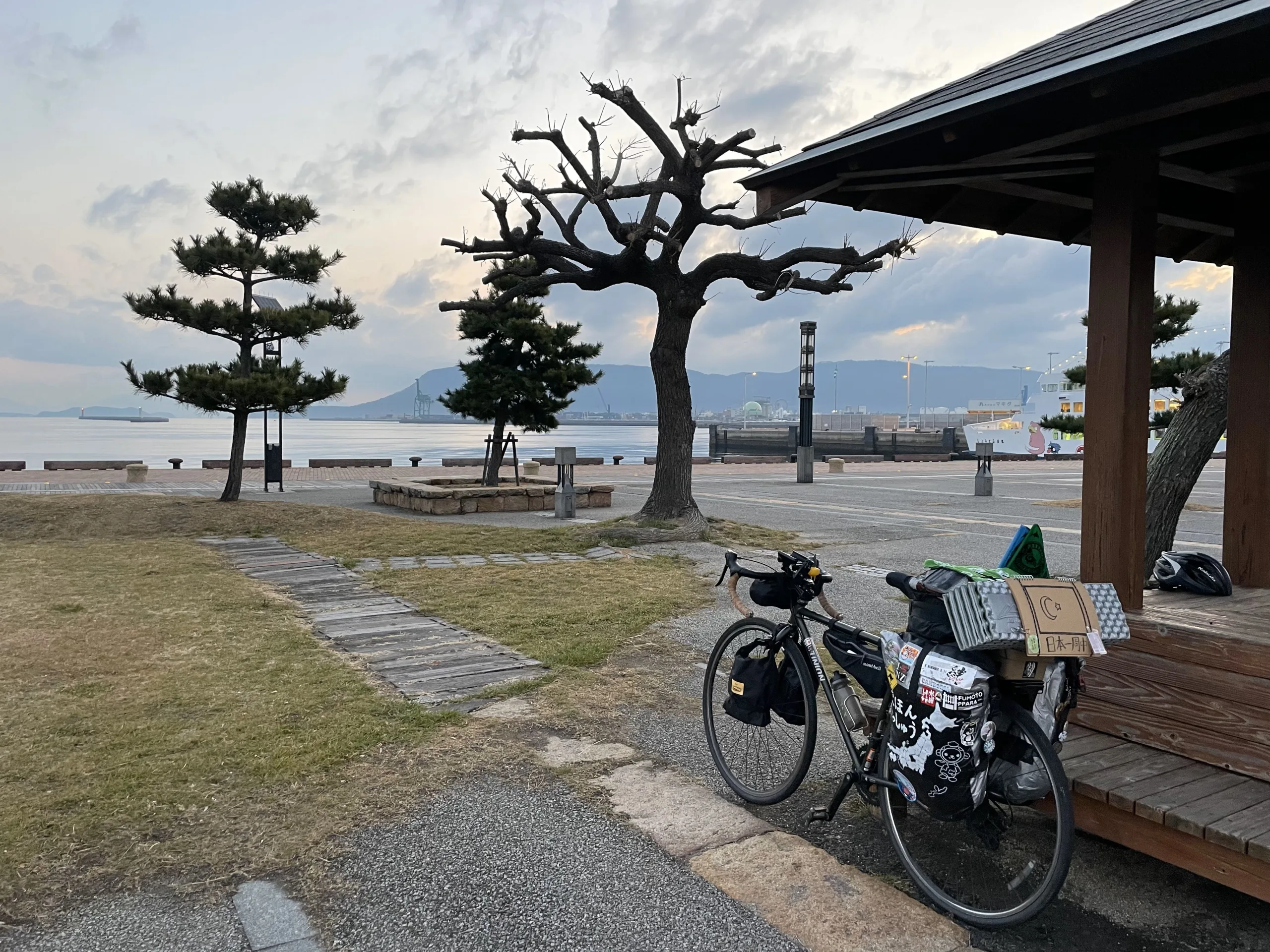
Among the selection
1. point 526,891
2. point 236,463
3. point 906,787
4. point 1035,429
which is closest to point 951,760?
point 906,787

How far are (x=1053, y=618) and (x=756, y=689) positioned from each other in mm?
1134

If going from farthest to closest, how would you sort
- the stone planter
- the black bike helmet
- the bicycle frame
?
1. the stone planter
2. the black bike helmet
3. the bicycle frame

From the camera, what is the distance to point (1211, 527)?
1374 centimetres

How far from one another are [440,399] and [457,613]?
11.5 m

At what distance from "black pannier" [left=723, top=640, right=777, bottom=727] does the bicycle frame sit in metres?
0.10

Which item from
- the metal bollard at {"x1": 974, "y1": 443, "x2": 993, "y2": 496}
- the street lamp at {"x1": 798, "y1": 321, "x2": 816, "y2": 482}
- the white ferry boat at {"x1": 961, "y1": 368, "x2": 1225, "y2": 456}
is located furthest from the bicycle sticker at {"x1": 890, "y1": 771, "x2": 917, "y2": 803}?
the white ferry boat at {"x1": 961, "y1": 368, "x2": 1225, "y2": 456}

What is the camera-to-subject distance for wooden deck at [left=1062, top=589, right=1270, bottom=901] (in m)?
2.43

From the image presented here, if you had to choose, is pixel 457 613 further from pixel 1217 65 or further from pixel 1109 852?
pixel 1217 65

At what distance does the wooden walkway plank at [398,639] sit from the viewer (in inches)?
196

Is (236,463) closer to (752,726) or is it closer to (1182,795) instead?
(752,726)

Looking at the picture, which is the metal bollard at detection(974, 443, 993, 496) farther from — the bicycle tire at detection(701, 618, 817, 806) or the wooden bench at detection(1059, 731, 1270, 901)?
the wooden bench at detection(1059, 731, 1270, 901)

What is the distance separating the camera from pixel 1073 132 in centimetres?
320

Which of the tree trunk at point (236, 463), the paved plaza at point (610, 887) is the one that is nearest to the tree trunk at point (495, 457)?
the tree trunk at point (236, 463)

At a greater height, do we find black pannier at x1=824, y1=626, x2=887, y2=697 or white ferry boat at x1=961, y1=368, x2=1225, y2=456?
white ferry boat at x1=961, y1=368, x2=1225, y2=456
